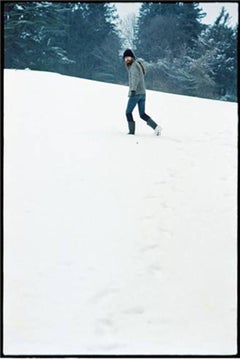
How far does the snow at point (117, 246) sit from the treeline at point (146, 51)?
3.45 metres

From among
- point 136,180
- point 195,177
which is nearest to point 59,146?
point 136,180

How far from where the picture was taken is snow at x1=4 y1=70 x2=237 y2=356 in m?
2.03

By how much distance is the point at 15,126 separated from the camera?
432cm

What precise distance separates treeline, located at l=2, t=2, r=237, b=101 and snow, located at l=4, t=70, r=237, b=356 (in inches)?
136

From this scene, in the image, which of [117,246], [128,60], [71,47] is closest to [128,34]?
[71,47]

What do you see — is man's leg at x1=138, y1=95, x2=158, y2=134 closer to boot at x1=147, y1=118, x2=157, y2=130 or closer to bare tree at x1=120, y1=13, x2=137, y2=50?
boot at x1=147, y1=118, x2=157, y2=130

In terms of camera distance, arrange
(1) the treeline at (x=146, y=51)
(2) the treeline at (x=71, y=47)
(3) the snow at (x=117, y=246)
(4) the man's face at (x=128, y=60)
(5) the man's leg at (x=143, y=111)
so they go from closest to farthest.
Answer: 1. (3) the snow at (x=117, y=246)
2. (4) the man's face at (x=128, y=60)
3. (5) the man's leg at (x=143, y=111)
4. (2) the treeline at (x=71, y=47)
5. (1) the treeline at (x=146, y=51)

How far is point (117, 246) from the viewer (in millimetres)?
2463

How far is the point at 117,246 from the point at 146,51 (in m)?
7.03

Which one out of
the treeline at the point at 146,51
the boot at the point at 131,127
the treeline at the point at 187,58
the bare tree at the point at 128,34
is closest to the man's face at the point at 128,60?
the boot at the point at 131,127

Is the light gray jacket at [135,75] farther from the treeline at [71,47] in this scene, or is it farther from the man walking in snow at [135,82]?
the treeline at [71,47]

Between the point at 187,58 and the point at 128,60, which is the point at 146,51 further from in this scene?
the point at 128,60

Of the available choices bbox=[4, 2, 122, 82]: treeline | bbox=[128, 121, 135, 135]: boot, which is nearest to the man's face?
bbox=[128, 121, 135, 135]: boot

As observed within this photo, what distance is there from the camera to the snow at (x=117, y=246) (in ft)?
6.66
